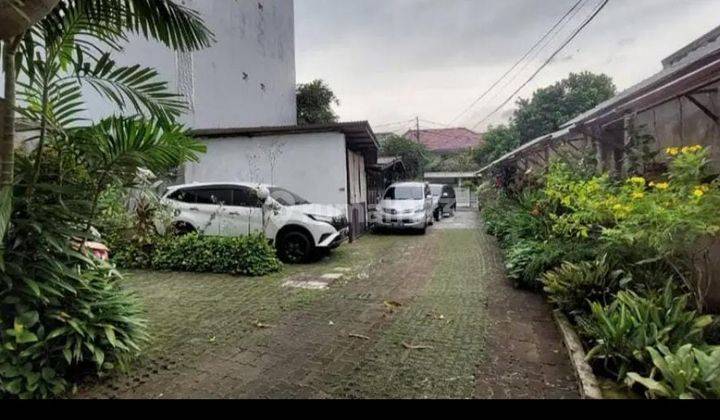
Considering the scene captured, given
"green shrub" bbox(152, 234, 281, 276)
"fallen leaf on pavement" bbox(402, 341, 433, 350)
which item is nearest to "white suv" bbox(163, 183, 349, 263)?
Answer: "green shrub" bbox(152, 234, 281, 276)

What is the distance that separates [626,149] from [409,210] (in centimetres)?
785

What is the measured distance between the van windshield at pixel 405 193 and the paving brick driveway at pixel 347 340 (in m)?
7.27

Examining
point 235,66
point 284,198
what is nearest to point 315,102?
point 235,66

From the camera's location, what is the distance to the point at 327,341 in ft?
13.3

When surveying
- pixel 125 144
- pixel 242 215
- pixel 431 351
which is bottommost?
pixel 431 351

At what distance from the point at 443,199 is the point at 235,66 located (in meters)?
11.5

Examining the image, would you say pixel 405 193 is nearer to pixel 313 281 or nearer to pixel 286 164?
pixel 286 164

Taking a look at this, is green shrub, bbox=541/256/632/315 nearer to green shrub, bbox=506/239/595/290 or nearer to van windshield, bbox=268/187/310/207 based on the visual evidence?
green shrub, bbox=506/239/595/290

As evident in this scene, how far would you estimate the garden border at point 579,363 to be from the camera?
280 cm

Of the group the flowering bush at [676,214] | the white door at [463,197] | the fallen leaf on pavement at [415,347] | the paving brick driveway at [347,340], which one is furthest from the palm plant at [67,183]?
the white door at [463,197]

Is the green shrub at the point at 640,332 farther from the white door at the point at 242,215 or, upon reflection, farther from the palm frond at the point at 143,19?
the white door at the point at 242,215

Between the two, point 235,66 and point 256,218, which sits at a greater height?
point 235,66

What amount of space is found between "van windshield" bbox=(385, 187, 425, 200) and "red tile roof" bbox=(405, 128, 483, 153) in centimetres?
2924

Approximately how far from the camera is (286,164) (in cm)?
1094
